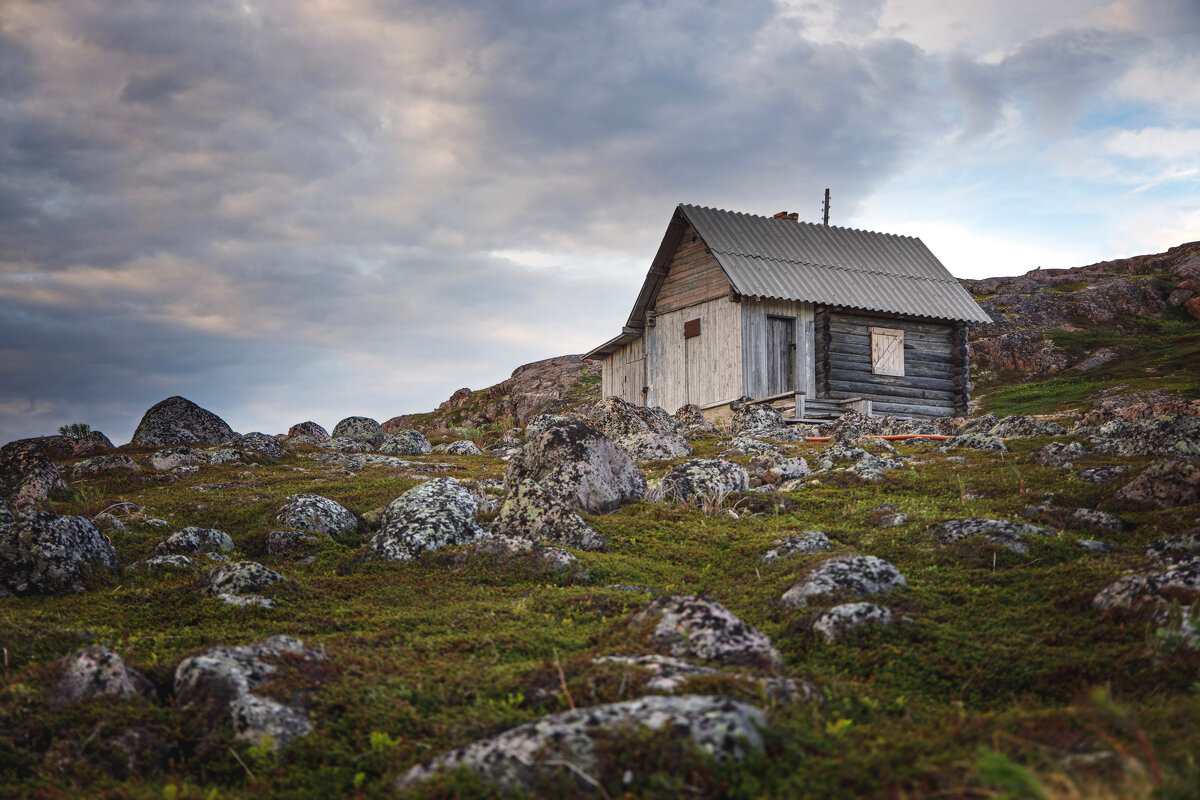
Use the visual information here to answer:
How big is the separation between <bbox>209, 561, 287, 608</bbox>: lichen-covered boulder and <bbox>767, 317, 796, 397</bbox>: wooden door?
21587 millimetres

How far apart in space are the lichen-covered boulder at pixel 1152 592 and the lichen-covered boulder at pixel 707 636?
2.78 m

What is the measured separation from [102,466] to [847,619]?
20.1 metres

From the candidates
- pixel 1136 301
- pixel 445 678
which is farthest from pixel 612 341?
pixel 1136 301

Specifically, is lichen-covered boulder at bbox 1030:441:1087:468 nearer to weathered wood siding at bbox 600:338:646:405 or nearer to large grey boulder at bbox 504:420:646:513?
large grey boulder at bbox 504:420:646:513

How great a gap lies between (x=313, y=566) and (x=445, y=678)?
199 inches

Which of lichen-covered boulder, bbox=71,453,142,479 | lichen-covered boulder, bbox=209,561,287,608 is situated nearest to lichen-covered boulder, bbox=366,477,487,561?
lichen-covered boulder, bbox=209,561,287,608

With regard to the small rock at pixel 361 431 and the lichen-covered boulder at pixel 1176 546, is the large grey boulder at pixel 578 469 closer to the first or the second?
the lichen-covered boulder at pixel 1176 546

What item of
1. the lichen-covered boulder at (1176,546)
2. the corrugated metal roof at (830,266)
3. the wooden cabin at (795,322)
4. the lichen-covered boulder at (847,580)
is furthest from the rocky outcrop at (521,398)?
the lichen-covered boulder at (1176,546)

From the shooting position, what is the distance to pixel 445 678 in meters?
5.09

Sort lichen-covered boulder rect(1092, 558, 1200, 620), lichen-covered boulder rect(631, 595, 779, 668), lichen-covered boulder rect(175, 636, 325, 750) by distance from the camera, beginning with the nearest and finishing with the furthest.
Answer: lichen-covered boulder rect(175, 636, 325, 750)
lichen-covered boulder rect(631, 595, 779, 668)
lichen-covered boulder rect(1092, 558, 1200, 620)

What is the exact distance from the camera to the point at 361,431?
97.9ft

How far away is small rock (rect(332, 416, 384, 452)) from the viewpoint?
29.4m

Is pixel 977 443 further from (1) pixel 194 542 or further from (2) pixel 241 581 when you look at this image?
(1) pixel 194 542

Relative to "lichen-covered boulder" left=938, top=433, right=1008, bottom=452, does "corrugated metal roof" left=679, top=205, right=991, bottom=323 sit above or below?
above
